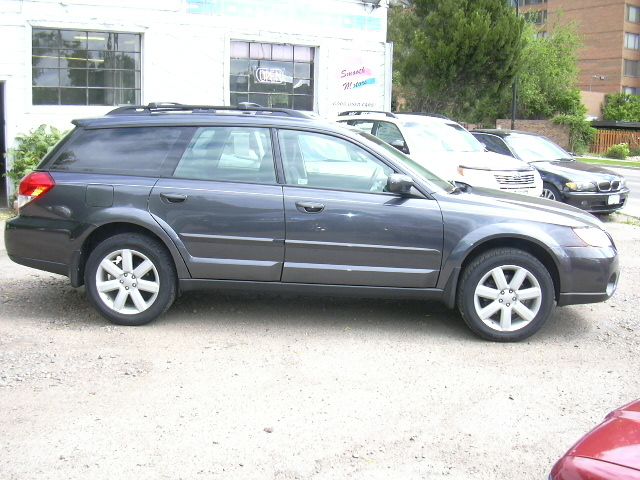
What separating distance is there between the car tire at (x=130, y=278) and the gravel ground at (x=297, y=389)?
0.54 ft

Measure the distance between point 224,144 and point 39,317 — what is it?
2.13 meters

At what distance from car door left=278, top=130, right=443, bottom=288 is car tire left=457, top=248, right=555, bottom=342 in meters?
0.32

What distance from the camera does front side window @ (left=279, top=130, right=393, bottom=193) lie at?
6016 mm

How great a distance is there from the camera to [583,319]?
6.66m

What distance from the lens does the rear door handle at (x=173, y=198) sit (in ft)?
19.5

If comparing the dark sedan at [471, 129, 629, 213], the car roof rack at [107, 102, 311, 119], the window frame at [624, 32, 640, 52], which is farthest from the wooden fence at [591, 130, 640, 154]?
the car roof rack at [107, 102, 311, 119]

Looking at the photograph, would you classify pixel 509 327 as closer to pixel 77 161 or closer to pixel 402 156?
pixel 402 156

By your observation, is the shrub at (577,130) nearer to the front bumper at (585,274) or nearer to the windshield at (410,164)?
the windshield at (410,164)

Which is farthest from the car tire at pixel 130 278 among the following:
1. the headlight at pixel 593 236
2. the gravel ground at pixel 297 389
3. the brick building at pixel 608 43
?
the brick building at pixel 608 43

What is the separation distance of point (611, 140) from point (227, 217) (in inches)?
1658

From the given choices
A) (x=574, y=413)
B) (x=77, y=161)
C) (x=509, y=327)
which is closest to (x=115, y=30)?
(x=77, y=161)

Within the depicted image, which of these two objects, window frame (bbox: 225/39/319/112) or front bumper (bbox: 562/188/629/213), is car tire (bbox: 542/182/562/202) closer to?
front bumper (bbox: 562/188/629/213)

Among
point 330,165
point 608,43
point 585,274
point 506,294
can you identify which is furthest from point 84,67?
point 608,43

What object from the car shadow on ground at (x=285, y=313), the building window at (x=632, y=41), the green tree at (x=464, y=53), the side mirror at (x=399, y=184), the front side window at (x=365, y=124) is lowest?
the car shadow on ground at (x=285, y=313)
